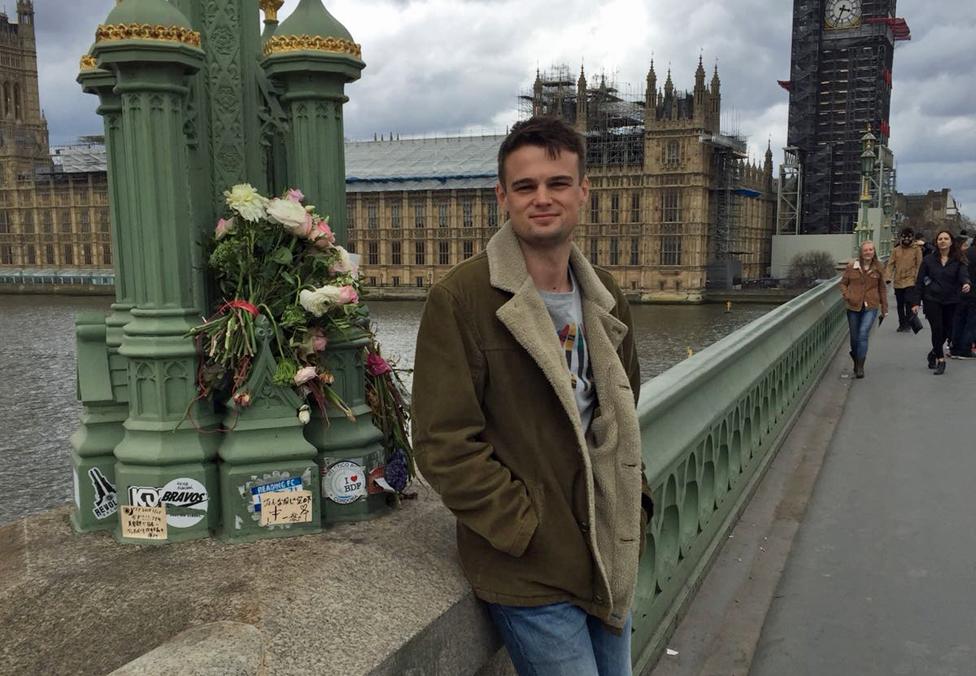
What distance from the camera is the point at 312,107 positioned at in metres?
2.71

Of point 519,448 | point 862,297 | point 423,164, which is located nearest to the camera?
point 519,448

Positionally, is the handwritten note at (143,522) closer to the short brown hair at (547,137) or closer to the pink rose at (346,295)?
the pink rose at (346,295)

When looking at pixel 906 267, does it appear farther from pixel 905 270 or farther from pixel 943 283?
pixel 943 283

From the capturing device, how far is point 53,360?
38281 millimetres

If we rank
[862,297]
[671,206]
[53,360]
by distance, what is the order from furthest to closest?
[671,206] → [53,360] → [862,297]

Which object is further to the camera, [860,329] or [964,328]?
[964,328]

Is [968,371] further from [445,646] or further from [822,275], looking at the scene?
[822,275]

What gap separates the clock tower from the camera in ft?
232

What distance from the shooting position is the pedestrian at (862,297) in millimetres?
8609

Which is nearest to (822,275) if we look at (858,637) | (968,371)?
(968,371)

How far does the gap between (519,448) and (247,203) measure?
1.14 metres

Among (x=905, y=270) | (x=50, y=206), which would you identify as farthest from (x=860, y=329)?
(x=50, y=206)

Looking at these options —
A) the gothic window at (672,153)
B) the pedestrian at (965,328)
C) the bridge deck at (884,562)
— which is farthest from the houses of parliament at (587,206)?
the bridge deck at (884,562)

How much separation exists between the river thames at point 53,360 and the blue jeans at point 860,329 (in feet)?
15.1
